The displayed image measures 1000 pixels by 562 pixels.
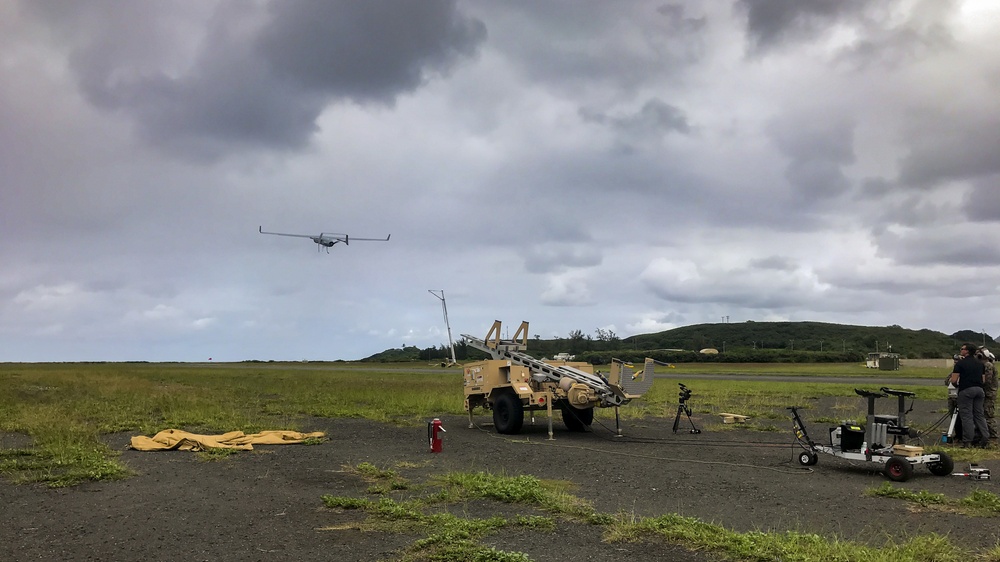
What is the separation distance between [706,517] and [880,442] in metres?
4.51

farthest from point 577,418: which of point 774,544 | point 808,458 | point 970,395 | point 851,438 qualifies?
point 774,544

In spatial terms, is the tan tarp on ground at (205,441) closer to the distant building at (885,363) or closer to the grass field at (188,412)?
the grass field at (188,412)

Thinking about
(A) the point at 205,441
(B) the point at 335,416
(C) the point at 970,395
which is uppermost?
(C) the point at 970,395

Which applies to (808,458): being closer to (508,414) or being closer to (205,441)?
(508,414)

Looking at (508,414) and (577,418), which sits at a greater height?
(508,414)

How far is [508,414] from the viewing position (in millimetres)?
16422

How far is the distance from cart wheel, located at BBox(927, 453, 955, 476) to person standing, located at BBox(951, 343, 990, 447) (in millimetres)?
3220

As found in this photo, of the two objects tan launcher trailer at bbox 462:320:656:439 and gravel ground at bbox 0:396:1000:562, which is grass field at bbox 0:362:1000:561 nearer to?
gravel ground at bbox 0:396:1000:562

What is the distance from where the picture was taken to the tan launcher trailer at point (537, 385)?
15336 millimetres

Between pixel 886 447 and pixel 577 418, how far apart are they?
7400 millimetres

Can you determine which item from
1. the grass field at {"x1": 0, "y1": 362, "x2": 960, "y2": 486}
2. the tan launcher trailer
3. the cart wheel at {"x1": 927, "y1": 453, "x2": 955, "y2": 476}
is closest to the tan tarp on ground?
the grass field at {"x1": 0, "y1": 362, "x2": 960, "y2": 486}

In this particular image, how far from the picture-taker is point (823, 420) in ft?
63.7

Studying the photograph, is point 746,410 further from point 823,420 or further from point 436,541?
point 436,541

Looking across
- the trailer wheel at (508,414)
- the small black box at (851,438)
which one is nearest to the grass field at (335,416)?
the small black box at (851,438)
